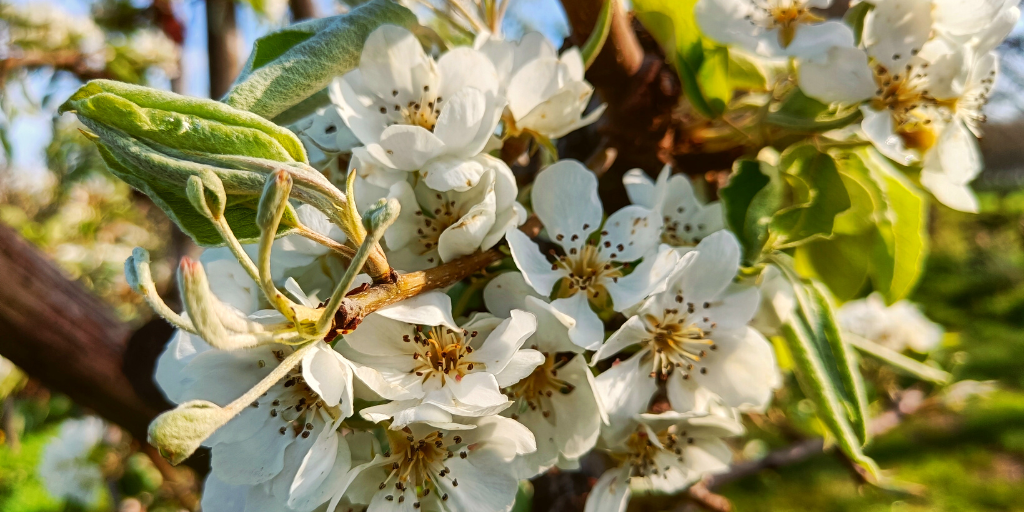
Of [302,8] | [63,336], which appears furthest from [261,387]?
[302,8]

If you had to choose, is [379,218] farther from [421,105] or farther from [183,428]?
[421,105]

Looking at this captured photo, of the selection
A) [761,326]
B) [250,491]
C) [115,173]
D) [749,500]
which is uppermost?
[115,173]

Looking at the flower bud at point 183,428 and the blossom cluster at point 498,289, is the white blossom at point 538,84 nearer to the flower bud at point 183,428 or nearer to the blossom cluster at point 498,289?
the blossom cluster at point 498,289

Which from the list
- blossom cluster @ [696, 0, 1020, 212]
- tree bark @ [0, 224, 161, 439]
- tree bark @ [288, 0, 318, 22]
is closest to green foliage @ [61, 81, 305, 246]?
blossom cluster @ [696, 0, 1020, 212]

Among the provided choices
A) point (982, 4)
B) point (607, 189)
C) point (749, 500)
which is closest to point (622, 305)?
point (607, 189)

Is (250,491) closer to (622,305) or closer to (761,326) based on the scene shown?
(622,305)

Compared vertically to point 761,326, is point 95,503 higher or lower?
lower

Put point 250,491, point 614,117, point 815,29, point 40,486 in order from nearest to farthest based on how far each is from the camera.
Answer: point 250,491, point 815,29, point 614,117, point 40,486
